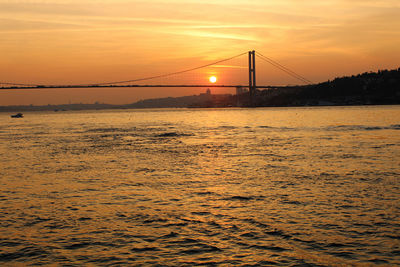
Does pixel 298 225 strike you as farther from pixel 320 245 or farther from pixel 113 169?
pixel 113 169

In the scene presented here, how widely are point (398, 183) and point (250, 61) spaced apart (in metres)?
135

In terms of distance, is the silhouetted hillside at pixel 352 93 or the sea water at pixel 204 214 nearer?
the sea water at pixel 204 214

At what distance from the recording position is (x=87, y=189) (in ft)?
37.1

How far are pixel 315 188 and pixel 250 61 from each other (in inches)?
5350

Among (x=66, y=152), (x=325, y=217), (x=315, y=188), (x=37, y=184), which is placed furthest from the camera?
(x=66, y=152)

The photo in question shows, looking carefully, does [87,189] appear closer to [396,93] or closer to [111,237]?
[111,237]

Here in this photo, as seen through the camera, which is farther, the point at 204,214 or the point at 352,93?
the point at 352,93

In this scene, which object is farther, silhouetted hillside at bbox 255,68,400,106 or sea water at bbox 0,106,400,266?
silhouetted hillside at bbox 255,68,400,106

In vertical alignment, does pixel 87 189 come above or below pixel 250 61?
below

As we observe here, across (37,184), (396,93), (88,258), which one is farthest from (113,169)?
(396,93)

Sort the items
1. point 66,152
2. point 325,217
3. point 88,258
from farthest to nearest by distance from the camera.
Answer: point 66,152, point 325,217, point 88,258

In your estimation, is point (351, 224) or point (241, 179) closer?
point (351, 224)

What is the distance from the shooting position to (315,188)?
10.7m

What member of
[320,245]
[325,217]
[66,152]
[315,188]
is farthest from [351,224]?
[66,152]
